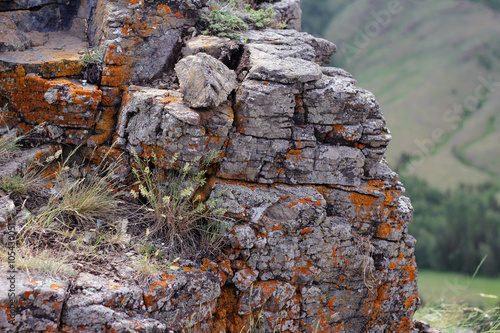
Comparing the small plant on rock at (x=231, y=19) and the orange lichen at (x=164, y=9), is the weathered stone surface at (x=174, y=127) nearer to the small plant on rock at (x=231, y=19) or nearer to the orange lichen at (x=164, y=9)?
the orange lichen at (x=164, y=9)

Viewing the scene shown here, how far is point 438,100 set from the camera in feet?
117

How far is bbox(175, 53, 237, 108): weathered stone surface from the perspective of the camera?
4195mm

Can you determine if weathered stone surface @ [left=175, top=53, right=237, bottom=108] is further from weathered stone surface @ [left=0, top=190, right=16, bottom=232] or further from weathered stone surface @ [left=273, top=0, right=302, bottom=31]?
weathered stone surface @ [left=273, top=0, right=302, bottom=31]

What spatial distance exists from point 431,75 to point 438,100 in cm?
350

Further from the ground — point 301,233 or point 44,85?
point 44,85

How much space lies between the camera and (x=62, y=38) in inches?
216

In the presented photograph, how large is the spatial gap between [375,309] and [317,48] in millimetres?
3611

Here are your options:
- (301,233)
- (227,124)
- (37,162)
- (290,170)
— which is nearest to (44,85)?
(37,162)

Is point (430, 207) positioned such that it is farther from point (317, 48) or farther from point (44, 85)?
point (44, 85)

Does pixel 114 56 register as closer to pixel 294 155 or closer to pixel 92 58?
pixel 92 58

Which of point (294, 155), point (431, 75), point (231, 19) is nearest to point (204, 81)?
point (294, 155)

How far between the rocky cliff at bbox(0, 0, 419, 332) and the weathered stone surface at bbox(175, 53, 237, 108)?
0.05 ft

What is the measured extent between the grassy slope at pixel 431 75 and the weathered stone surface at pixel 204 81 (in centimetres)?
2858

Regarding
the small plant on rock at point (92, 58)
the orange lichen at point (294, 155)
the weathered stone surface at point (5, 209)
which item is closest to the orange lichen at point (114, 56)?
the small plant on rock at point (92, 58)
